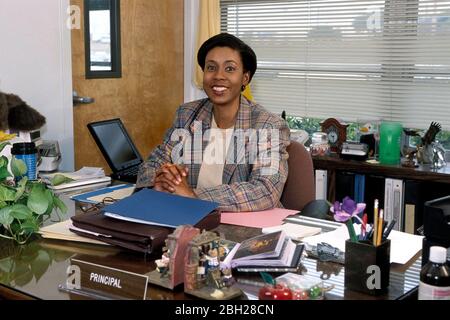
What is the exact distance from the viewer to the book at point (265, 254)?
1.38 m

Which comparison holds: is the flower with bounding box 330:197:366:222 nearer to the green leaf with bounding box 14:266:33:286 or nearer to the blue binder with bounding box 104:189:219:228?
the blue binder with bounding box 104:189:219:228

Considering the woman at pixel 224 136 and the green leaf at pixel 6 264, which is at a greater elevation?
the woman at pixel 224 136

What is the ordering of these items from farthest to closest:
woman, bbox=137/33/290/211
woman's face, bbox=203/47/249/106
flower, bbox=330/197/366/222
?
woman's face, bbox=203/47/249/106 → woman, bbox=137/33/290/211 → flower, bbox=330/197/366/222

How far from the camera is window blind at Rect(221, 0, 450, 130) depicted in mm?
3373

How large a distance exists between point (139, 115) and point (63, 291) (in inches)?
106

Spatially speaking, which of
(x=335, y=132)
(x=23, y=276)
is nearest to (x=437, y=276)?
(x=23, y=276)

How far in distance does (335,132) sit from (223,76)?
1.33 m

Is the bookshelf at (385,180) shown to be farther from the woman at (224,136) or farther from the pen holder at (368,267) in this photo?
the pen holder at (368,267)

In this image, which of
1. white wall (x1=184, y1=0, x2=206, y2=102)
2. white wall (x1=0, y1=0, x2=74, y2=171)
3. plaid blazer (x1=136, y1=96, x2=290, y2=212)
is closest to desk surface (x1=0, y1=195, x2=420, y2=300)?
plaid blazer (x1=136, y1=96, x2=290, y2=212)

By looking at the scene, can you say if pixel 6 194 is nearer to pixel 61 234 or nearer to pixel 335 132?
pixel 61 234

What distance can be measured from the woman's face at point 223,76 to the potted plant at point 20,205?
2.87ft

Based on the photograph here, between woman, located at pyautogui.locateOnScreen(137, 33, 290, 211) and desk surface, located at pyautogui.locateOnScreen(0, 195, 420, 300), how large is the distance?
0.56 m

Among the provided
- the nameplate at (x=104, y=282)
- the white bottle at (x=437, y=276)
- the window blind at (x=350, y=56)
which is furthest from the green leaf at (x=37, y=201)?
the window blind at (x=350, y=56)

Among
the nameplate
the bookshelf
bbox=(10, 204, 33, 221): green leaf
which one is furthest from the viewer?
the bookshelf
